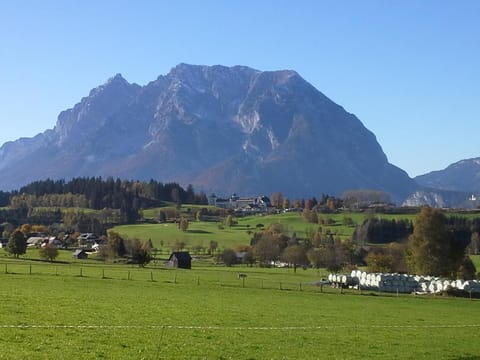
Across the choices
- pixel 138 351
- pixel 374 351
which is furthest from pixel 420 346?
pixel 138 351

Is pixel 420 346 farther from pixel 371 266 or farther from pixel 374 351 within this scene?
pixel 371 266

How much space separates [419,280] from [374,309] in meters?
38.5

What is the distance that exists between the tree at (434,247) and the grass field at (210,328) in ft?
131

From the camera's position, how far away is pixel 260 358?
24.6m

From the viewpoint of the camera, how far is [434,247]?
93938 millimetres

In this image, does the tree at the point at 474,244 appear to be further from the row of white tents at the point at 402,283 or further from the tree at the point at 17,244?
the tree at the point at 17,244

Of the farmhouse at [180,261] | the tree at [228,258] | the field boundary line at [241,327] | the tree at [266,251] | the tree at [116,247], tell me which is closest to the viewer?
the field boundary line at [241,327]

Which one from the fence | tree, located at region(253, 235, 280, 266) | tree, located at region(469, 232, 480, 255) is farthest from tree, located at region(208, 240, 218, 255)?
the fence

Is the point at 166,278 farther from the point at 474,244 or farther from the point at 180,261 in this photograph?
the point at 474,244

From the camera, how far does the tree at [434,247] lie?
9338cm

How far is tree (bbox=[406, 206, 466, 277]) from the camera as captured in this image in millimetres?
93375

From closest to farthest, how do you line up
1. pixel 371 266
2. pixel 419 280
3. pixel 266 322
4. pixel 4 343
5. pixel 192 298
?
1. pixel 4 343
2. pixel 266 322
3. pixel 192 298
4. pixel 419 280
5. pixel 371 266

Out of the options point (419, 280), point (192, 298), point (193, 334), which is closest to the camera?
Answer: point (193, 334)

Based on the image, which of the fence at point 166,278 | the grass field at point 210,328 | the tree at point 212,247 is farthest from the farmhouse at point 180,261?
the grass field at point 210,328
